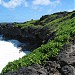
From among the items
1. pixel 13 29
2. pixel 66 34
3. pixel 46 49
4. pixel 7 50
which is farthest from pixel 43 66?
pixel 13 29

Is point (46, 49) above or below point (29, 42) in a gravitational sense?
below

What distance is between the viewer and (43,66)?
653 inches

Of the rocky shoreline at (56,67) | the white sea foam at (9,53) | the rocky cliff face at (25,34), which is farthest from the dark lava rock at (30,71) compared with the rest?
the rocky cliff face at (25,34)

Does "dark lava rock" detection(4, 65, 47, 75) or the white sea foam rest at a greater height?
the white sea foam

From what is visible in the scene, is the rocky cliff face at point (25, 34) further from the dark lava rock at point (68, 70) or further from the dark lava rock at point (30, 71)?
the dark lava rock at point (30, 71)

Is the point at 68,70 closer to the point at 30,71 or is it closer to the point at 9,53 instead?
the point at 30,71

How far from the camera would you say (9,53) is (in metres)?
54.1

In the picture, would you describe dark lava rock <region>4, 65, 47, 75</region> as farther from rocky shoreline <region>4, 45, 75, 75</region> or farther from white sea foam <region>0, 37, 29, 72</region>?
white sea foam <region>0, 37, 29, 72</region>

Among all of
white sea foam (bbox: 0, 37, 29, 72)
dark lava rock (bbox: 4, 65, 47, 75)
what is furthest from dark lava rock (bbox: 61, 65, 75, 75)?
white sea foam (bbox: 0, 37, 29, 72)

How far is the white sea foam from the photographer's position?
1906 inches

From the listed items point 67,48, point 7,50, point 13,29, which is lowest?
point 67,48

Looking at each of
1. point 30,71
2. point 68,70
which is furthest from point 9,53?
point 30,71

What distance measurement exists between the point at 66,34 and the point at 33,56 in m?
5.30

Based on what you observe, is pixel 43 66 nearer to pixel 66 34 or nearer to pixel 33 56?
pixel 33 56
